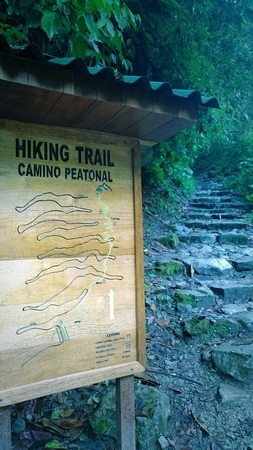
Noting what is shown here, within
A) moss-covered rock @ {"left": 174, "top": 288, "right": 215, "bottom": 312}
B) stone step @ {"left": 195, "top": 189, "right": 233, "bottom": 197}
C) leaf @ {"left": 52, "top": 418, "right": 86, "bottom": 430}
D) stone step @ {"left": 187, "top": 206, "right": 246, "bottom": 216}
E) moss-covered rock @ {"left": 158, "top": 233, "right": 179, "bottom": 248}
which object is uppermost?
stone step @ {"left": 195, "top": 189, "right": 233, "bottom": 197}

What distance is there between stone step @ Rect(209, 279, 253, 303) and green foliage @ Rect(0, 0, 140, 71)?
304cm

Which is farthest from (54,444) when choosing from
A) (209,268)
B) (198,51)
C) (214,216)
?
(214,216)

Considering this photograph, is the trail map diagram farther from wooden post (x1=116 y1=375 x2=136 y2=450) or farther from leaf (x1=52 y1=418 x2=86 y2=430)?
leaf (x1=52 y1=418 x2=86 y2=430)

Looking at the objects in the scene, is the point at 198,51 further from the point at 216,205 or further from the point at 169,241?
the point at 216,205

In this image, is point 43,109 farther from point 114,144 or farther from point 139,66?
point 139,66

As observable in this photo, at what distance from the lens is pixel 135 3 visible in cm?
373

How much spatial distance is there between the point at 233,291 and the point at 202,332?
101 cm

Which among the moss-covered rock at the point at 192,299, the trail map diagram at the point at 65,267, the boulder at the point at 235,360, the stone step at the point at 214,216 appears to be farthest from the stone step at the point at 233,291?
the stone step at the point at 214,216

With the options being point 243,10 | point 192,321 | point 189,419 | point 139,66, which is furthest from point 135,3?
point 189,419

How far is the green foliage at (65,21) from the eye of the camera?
2115 mm

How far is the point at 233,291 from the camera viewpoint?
4398 mm

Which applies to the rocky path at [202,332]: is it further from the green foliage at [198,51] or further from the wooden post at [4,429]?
the green foliage at [198,51]

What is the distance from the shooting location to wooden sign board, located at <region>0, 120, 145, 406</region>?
184 cm

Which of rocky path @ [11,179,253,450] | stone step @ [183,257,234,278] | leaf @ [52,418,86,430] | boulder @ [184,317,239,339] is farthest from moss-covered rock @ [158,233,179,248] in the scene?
leaf @ [52,418,86,430]
